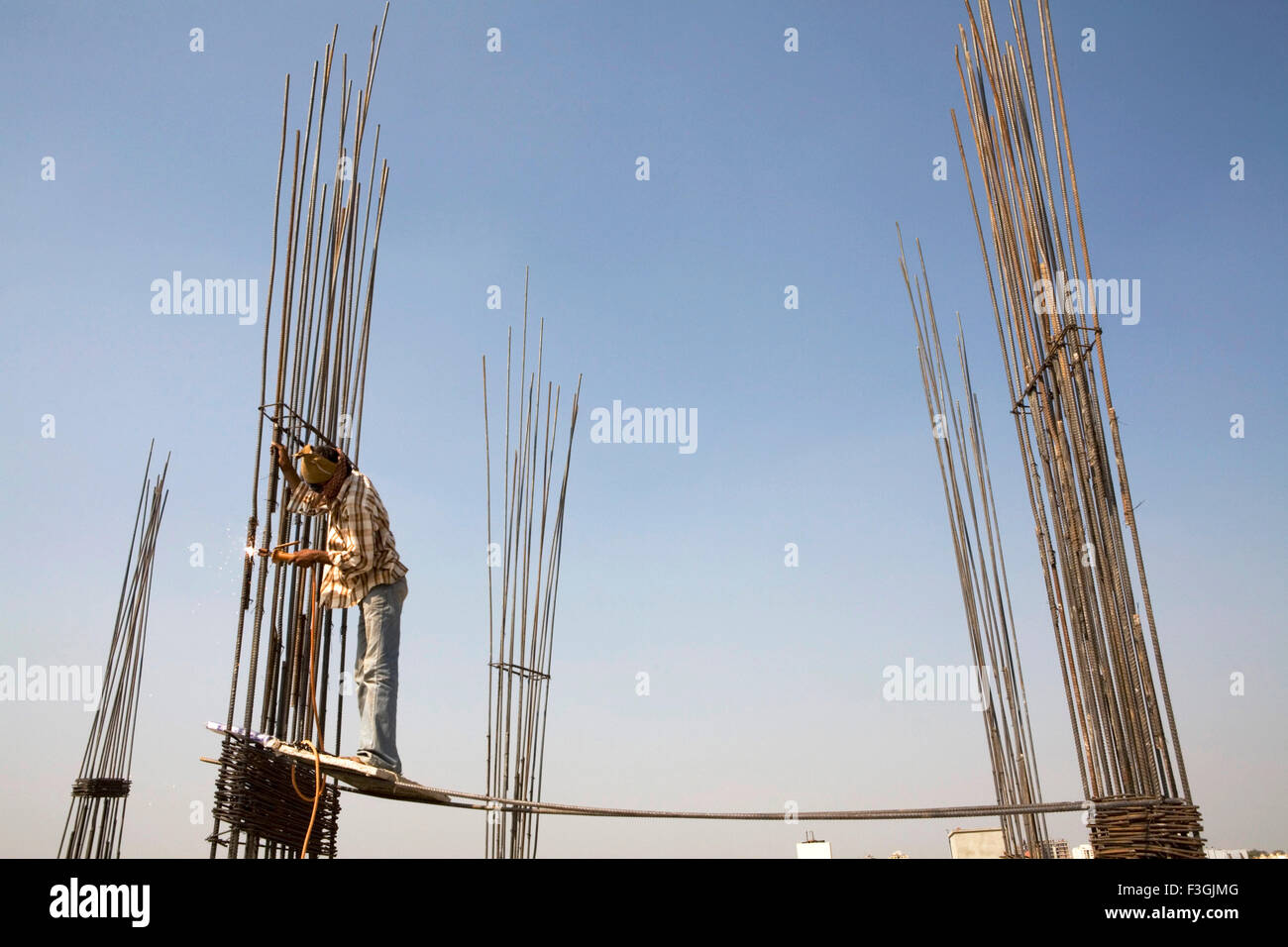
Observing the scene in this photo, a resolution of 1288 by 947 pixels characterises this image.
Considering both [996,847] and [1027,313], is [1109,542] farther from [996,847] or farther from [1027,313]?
[996,847]

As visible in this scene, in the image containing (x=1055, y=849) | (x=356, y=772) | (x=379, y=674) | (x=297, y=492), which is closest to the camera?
(x=356, y=772)

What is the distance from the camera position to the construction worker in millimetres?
3586

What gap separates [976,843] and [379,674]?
581 centimetres

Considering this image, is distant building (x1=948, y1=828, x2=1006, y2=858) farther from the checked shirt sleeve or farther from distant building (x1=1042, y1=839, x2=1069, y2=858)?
the checked shirt sleeve

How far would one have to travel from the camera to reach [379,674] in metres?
3.57

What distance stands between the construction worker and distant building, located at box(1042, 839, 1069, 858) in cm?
369

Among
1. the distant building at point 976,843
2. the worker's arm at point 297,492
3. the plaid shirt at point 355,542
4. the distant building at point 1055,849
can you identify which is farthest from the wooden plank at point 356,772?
the distant building at point 976,843

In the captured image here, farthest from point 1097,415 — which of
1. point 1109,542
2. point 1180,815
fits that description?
point 1180,815

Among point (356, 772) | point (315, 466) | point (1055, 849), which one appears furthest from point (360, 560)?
point (1055, 849)

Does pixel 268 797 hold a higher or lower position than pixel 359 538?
lower

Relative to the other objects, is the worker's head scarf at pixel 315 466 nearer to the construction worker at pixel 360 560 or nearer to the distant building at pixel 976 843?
the construction worker at pixel 360 560

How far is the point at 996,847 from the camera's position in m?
7.66

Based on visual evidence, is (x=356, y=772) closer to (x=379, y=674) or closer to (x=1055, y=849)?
(x=379, y=674)
